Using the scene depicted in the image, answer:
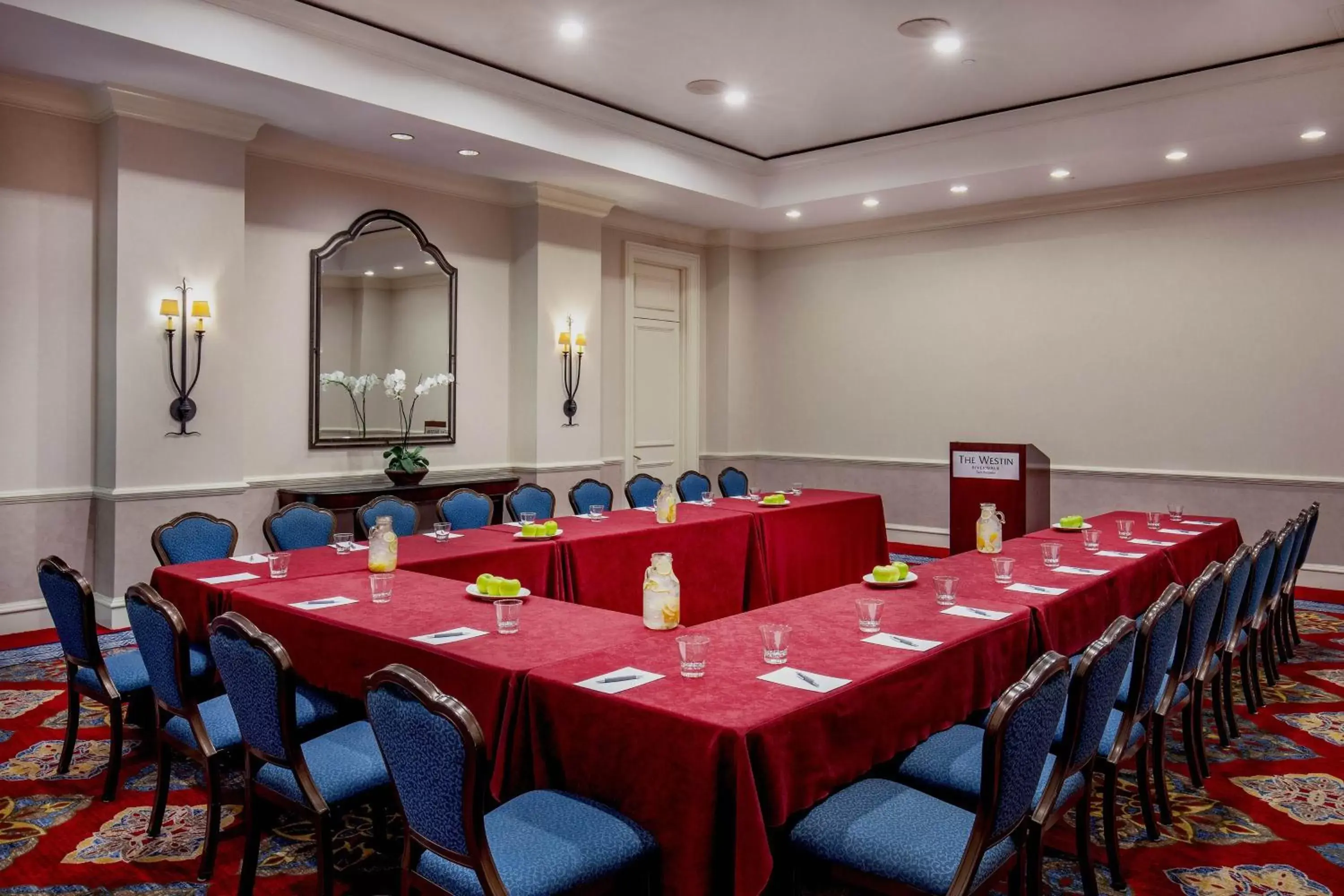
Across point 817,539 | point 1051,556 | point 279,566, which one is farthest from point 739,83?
point 279,566

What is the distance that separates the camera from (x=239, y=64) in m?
4.75

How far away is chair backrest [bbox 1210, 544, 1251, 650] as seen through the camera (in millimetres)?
3201

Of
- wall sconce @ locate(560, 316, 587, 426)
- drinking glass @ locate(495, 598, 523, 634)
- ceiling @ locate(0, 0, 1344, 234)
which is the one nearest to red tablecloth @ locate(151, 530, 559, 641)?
drinking glass @ locate(495, 598, 523, 634)

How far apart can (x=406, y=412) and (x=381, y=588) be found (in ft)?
13.3

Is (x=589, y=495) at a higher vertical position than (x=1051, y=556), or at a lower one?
higher

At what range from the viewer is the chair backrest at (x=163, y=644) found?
2506 millimetres

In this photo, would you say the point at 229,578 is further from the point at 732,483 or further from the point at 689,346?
the point at 689,346

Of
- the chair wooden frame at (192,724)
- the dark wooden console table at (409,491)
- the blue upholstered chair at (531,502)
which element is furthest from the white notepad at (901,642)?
the dark wooden console table at (409,491)

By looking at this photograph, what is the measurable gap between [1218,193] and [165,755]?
7499mm

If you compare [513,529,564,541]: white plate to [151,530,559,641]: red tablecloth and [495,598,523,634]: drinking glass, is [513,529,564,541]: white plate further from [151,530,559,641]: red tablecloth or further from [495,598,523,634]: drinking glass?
[495,598,523,634]: drinking glass

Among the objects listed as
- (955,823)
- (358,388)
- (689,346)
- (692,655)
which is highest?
(689,346)

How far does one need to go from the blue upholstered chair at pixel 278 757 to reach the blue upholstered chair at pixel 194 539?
183 centimetres

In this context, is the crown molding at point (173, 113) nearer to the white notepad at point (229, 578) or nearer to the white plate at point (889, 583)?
the white notepad at point (229, 578)

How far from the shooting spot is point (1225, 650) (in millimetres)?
3537
